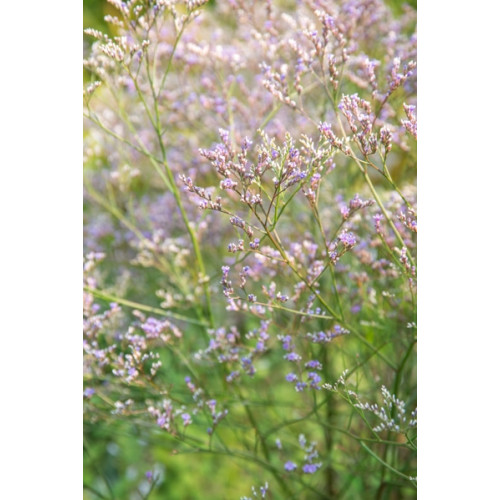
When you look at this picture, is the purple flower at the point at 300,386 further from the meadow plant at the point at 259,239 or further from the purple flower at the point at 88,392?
the purple flower at the point at 88,392

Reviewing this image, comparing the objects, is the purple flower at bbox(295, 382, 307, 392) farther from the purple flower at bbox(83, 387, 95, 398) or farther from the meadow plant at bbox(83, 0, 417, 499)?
the purple flower at bbox(83, 387, 95, 398)

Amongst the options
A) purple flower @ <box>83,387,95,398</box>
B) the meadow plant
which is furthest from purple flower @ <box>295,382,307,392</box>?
purple flower @ <box>83,387,95,398</box>

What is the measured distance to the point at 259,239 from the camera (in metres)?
1.21

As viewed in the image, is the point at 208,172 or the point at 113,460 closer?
the point at 208,172

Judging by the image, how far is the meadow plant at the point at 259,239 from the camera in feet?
4.27

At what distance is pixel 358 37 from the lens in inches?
65.3

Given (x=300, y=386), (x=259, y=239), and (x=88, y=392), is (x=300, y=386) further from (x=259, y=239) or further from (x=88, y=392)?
(x=88, y=392)

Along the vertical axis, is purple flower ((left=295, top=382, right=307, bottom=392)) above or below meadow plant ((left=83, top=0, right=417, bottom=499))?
below

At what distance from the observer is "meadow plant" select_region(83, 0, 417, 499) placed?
1301mm

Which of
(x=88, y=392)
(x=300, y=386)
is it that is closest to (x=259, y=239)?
(x=300, y=386)
